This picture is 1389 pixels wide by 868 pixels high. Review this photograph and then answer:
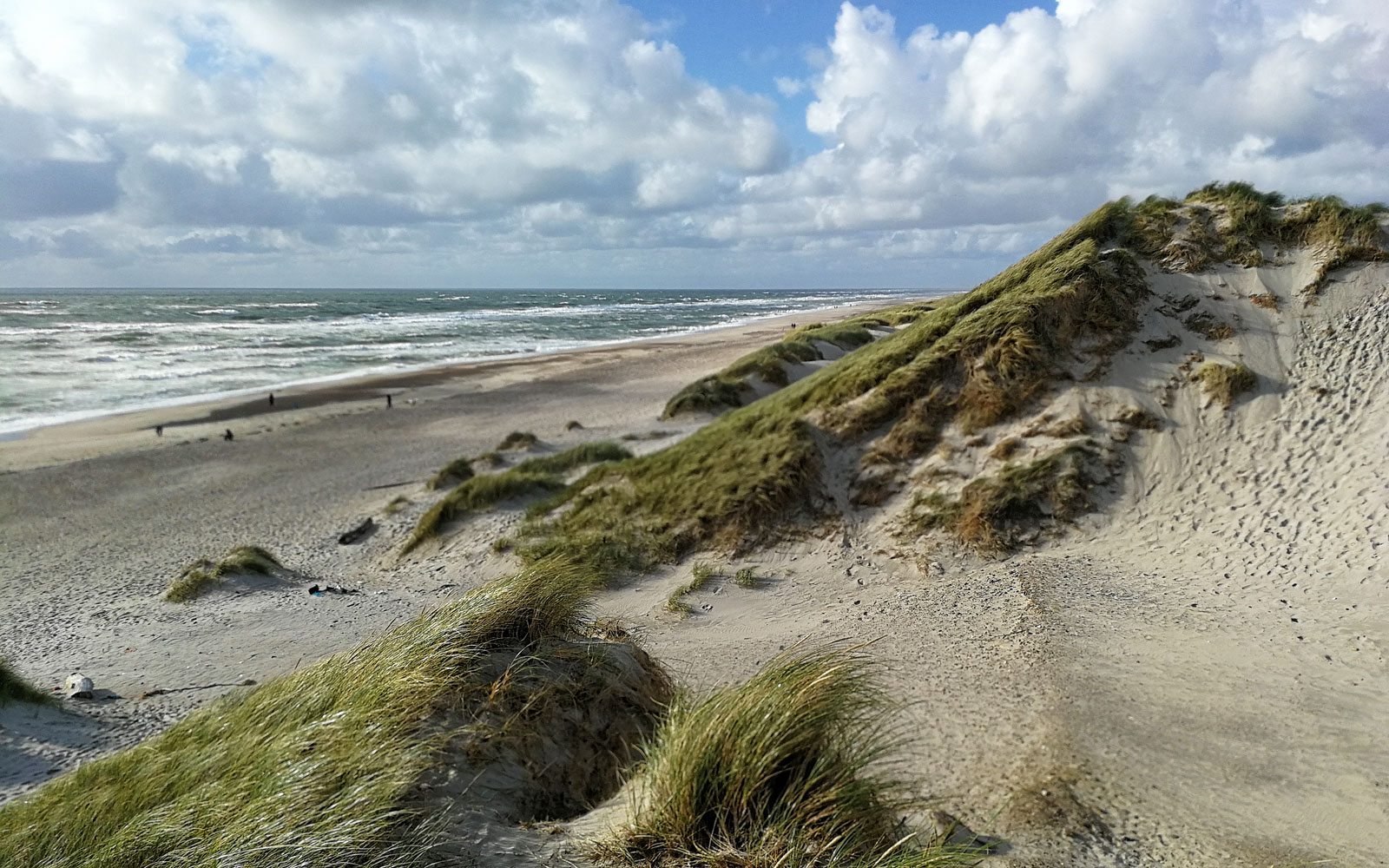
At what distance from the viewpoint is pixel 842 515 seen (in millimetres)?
11289

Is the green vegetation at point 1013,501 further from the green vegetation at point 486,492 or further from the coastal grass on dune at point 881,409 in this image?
the green vegetation at point 486,492

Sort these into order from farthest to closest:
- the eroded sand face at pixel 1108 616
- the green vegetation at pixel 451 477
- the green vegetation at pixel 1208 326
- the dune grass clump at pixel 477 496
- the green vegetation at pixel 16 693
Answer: the green vegetation at pixel 451 477 < the dune grass clump at pixel 477 496 < the green vegetation at pixel 1208 326 < the green vegetation at pixel 16 693 < the eroded sand face at pixel 1108 616

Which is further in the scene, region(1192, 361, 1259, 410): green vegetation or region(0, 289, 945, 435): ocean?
region(0, 289, 945, 435): ocean

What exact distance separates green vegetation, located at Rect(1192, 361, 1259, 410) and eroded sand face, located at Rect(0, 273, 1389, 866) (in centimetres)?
18

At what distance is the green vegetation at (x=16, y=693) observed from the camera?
7.03 meters

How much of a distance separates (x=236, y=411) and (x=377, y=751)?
103ft

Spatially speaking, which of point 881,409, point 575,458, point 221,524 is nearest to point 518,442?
point 575,458

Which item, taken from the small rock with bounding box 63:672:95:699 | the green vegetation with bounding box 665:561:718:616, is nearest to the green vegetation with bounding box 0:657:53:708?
the small rock with bounding box 63:672:95:699

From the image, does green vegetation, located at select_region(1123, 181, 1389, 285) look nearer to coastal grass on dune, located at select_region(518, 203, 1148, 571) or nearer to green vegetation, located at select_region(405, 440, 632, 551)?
coastal grass on dune, located at select_region(518, 203, 1148, 571)

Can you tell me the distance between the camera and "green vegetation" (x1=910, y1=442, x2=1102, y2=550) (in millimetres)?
10125

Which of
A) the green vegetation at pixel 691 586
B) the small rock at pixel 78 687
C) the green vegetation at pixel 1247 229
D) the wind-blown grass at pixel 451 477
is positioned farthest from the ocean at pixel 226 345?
the green vegetation at pixel 1247 229

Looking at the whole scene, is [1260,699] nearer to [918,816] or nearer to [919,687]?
[919,687]

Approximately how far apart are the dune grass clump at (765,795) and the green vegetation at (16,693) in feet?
22.1

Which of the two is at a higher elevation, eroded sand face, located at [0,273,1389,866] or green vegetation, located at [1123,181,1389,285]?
green vegetation, located at [1123,181,1389,285]
